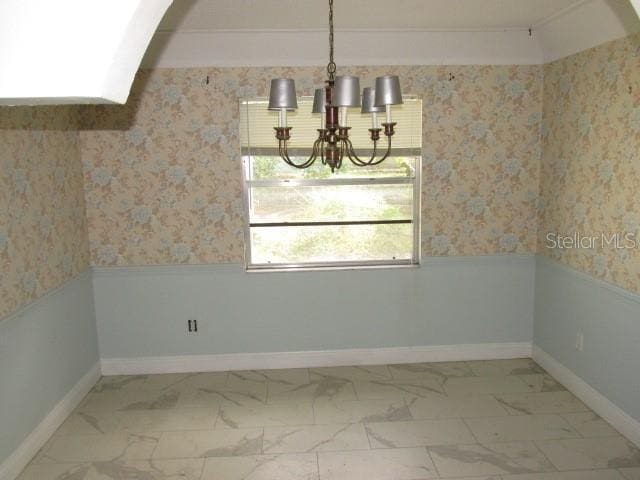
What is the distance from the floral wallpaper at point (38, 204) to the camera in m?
2.81

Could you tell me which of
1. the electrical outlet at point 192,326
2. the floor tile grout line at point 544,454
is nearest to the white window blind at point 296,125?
the electrical outlet at point 192,326

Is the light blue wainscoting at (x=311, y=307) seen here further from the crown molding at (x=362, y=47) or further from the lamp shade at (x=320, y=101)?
the lamp shade at (x=320, y=101)

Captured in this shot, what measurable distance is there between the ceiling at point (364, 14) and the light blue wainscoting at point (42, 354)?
1978 mm

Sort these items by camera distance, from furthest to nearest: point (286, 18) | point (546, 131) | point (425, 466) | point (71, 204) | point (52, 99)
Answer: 1. point (546, 131)
2. point (71, 204)
3. point (286, 18)
4. point (425, 466)
5. point (52, 99)

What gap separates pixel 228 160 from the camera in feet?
12.6

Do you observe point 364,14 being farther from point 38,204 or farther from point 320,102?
point 38,204

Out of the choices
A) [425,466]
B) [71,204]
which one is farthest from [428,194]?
[71,204]

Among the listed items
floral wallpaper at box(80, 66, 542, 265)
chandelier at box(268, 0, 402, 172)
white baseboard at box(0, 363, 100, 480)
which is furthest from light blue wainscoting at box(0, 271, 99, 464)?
chandelier at box(268, 0, 402, 172)

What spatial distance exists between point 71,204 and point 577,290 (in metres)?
3.60

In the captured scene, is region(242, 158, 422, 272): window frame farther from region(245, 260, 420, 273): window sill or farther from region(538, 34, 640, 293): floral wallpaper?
region(538, 34, 640, 293): floral wallpaper

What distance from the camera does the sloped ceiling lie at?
0.67 meters

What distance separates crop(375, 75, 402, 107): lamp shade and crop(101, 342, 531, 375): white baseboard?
2678 millimetres

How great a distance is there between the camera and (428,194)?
398 centimetres

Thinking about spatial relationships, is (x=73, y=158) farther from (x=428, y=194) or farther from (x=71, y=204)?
(x=428, y=194)
